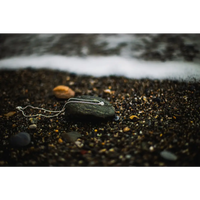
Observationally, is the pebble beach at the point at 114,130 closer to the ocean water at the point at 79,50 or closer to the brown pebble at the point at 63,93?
the brown pebble at the point at 63,93

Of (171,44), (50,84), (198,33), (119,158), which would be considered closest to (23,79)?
(50,84)

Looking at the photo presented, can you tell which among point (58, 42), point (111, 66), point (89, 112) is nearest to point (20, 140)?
point (89, 112)

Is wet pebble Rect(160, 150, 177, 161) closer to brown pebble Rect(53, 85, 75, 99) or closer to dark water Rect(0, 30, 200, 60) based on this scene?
brown pebble Rect(53, 85, 75, 99)

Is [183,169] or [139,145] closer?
[183,169]

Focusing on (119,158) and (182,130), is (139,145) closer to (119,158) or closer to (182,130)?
(119,158)

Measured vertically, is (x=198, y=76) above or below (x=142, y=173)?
above

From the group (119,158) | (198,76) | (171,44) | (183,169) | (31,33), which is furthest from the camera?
(31,33)

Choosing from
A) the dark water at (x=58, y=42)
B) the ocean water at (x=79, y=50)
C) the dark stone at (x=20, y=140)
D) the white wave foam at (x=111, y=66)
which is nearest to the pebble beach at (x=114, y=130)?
the dark stone at (x=20, y=140)

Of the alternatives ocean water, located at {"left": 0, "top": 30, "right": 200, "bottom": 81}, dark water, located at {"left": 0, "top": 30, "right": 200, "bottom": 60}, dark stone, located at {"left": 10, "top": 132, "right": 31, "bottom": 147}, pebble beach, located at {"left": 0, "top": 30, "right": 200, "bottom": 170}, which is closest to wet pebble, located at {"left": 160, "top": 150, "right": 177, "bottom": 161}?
pebble beach, located at {"left": 0, "top": 30, "right": 200, "bottom": 170}
